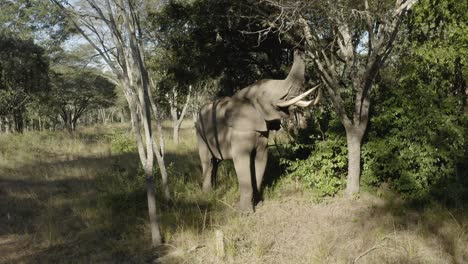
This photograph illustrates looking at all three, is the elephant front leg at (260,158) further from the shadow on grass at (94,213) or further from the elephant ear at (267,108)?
the shadow on grass at (94,213)

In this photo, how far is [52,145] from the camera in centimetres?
1485

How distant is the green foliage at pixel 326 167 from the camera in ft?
22.4

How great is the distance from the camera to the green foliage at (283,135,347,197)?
6.82 m

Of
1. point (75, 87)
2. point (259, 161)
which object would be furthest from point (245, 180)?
point (75, 87)

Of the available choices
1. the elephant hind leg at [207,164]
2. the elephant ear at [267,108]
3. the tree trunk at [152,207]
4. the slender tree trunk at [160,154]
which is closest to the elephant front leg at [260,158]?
the elephant ear at [267,108]

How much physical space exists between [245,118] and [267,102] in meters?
0.44

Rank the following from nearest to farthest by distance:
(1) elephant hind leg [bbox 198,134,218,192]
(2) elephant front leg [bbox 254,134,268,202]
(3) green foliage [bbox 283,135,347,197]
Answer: (2) elephant front leg [bbox 254,134,268,202] < (3) green foliage [bbox 283,135,347,197] < (1) elephant hind leg [bbox 198,134,218,192]

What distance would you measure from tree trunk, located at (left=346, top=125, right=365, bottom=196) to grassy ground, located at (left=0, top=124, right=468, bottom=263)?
10.7 inches

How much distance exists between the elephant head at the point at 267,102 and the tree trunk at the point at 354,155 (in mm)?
1089

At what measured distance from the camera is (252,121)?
245 inches

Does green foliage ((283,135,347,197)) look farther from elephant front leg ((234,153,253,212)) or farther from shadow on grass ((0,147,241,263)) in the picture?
shadow on grass ((0,147,241,263))

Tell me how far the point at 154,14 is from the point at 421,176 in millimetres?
7645

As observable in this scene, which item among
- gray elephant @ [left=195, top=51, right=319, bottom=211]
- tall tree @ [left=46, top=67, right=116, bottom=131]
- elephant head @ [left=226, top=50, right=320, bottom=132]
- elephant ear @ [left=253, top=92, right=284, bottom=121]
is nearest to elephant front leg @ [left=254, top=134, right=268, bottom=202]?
gray elephant @ [left=195, top=51, right=319, bottom=211]

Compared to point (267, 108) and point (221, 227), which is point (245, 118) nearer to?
point (267, 108)
